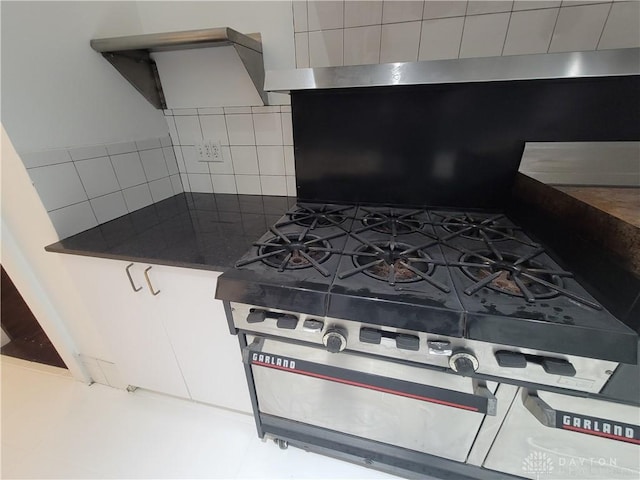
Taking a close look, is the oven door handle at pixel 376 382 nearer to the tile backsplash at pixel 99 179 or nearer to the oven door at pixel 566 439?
the oven door at pixel 566 439

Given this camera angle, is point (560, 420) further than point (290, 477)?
No

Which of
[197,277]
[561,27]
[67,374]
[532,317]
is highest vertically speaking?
[561,27]

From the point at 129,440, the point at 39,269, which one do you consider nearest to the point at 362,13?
the point at 39,269

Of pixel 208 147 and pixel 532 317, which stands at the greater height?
pixel 208 147

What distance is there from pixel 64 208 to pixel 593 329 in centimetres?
164

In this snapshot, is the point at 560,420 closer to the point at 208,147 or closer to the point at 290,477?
the point at 290,477

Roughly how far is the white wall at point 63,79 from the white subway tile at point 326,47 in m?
0.86

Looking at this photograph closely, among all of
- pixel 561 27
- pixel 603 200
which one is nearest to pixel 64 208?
pixel 603 200

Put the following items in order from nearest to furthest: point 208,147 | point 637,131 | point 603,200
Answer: point 603,200 → point 637,131 → point 208,147

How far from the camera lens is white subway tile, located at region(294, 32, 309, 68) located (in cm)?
108

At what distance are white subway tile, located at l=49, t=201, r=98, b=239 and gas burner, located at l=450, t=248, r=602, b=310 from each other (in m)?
1.41

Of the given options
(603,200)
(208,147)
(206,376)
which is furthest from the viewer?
(208,147)

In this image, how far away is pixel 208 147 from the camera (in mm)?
1397

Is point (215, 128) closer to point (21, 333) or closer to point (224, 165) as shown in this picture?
point (224, 165)
